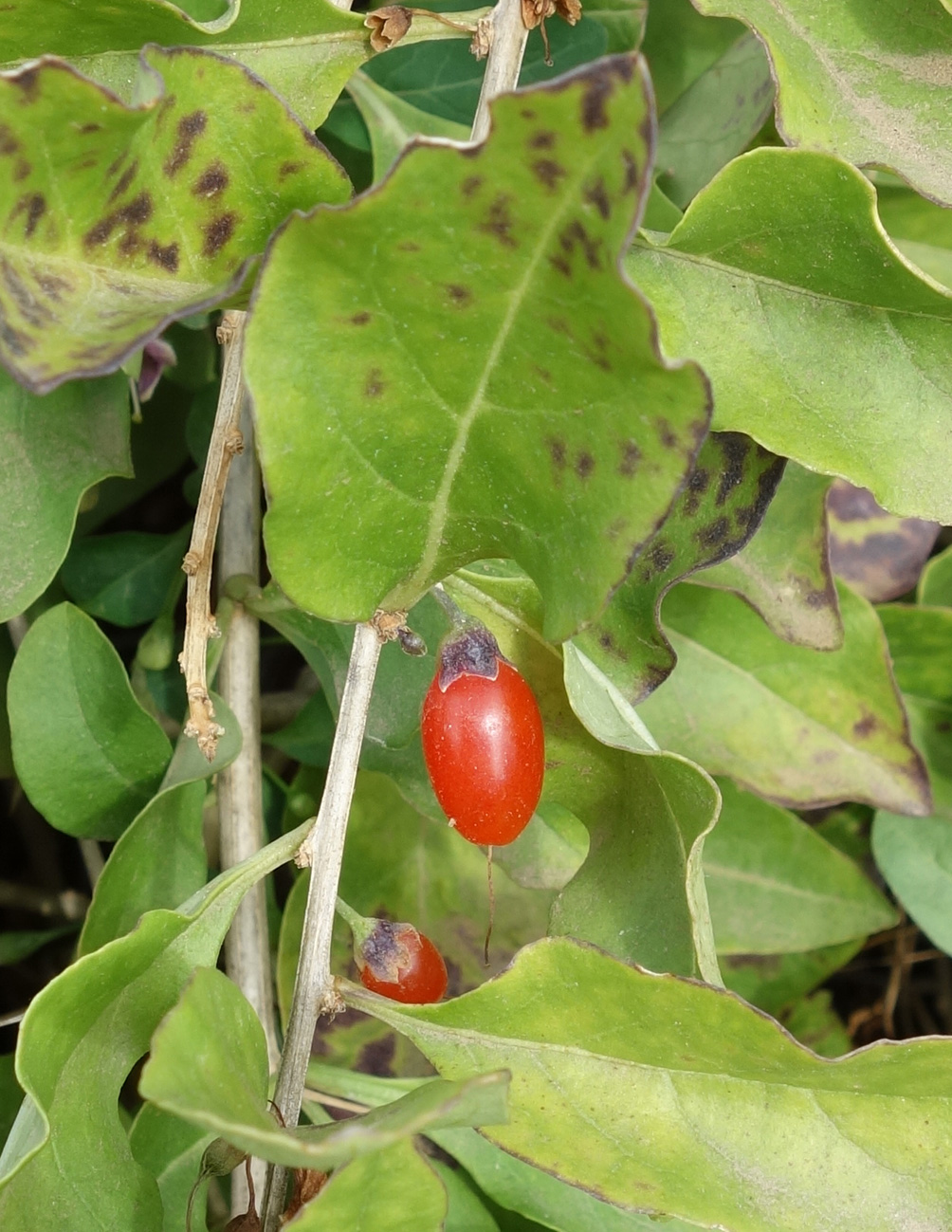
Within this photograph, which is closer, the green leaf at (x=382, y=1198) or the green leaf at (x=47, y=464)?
the green leaf at (x=382, y=1198)

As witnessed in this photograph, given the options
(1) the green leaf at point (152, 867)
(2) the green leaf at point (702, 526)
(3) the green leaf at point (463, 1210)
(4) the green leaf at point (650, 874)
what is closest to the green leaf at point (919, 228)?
(2) the green leaf at point (702, 526)

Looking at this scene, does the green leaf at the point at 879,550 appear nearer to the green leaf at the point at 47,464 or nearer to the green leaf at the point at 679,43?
the green leaf at the point at 679,43

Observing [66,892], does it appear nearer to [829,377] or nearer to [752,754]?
[752,754]

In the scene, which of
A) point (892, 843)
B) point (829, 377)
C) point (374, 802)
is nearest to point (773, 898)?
point (892, 843)

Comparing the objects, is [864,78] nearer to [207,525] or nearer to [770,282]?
[770,282]

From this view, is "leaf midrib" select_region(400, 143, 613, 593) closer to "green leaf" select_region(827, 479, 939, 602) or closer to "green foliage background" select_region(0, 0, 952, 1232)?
"green foliage background" select_region(0, 0, 952, 1232)
